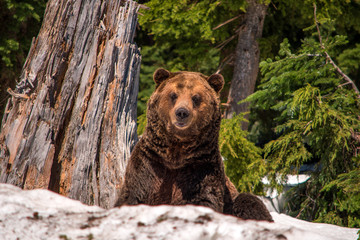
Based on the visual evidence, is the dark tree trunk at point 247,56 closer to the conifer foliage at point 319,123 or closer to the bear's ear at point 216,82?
the conifer foliage at point 319,123

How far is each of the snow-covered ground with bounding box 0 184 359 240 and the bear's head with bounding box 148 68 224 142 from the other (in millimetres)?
910

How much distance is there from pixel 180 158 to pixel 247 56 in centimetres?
596

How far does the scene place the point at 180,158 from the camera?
3189 mm

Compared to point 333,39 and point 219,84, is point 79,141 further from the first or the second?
point 333,39

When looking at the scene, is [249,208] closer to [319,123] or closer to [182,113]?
[182,113]

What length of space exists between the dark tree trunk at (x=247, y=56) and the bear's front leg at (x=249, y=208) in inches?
212

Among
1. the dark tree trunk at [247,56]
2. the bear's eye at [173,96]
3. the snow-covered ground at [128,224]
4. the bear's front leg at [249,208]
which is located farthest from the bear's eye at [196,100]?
the dark tree trunk at [247,56]

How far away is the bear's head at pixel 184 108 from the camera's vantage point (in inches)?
123

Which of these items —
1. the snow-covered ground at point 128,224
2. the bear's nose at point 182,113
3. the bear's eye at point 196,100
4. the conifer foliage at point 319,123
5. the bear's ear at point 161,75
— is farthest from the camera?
the conifer foliage at point 319,123

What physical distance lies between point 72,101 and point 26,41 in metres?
6.34

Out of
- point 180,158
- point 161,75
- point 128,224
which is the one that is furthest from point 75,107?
point 128,224

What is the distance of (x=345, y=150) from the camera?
6.25 metres

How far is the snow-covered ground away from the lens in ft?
7.22

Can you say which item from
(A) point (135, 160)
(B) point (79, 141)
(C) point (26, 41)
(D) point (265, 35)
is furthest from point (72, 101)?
(D) point (265, 35)
